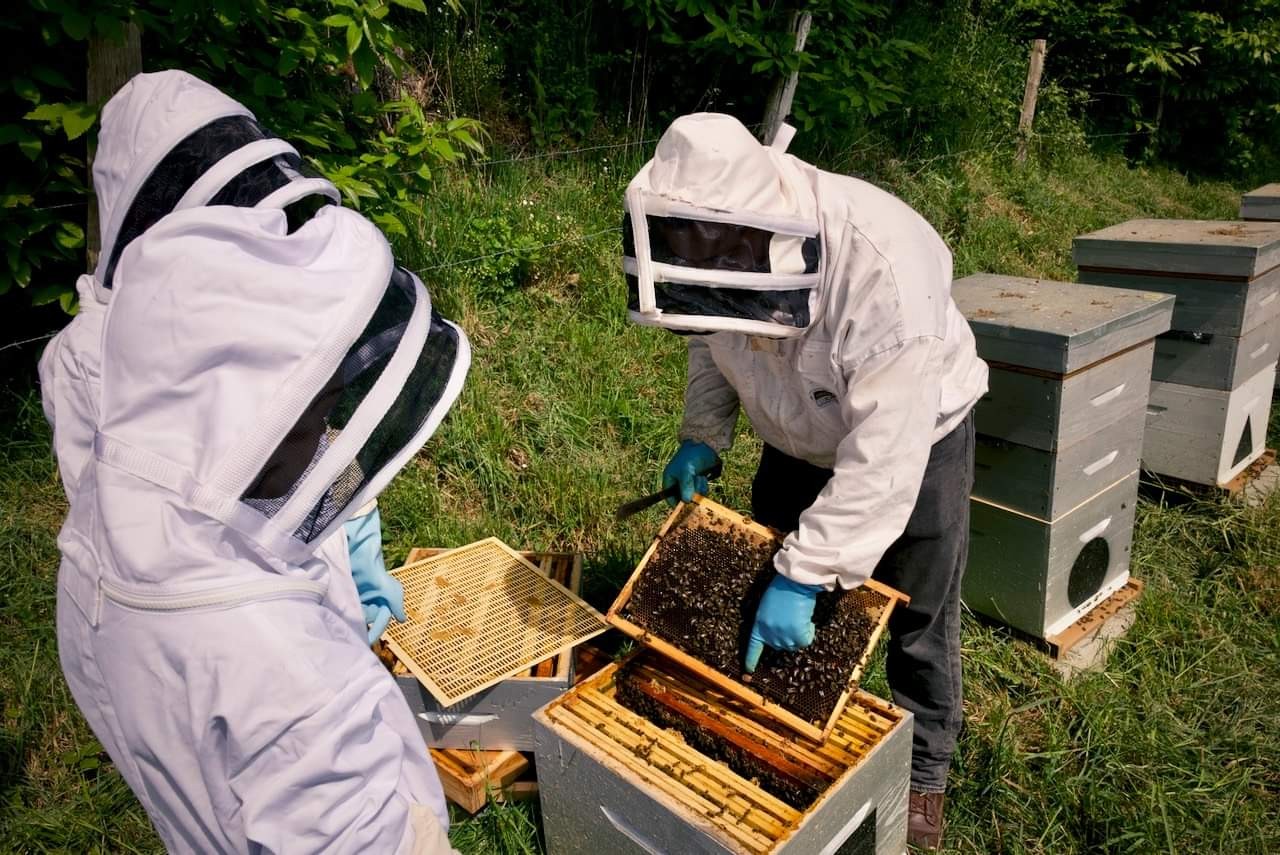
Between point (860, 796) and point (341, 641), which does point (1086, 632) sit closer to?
point (860, 796)

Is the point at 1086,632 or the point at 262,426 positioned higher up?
the point at 262,426

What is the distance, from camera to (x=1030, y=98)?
934 cm

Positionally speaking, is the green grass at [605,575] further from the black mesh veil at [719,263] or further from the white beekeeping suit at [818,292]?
the black mesh veil at [719,263]

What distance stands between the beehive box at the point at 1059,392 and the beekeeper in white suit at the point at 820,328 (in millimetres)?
533

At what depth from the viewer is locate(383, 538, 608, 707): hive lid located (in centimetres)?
272

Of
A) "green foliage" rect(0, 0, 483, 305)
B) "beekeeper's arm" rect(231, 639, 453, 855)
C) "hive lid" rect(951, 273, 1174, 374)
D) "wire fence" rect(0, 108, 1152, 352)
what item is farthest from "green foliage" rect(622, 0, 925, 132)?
"beekeeper's arm" rect(231, 639, 453, 855)

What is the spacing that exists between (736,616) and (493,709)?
852 millimetres

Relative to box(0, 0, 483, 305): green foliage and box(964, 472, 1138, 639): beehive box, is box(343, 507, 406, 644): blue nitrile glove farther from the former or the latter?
box(964, 472, 1138, 639): beehive box

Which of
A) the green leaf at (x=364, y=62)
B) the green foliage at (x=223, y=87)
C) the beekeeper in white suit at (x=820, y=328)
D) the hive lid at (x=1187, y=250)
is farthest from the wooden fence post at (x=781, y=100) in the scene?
the beekeeper in white suit at (x=820, y=328)

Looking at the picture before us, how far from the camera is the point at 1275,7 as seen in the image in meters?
10.8

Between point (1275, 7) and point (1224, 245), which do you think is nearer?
point (1224, 245)

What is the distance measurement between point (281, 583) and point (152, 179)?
933 mm

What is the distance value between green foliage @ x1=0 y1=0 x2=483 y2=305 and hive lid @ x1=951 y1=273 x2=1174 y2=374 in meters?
2.28

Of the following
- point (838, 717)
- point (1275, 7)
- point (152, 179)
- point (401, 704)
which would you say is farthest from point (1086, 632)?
point (1275, 7)
